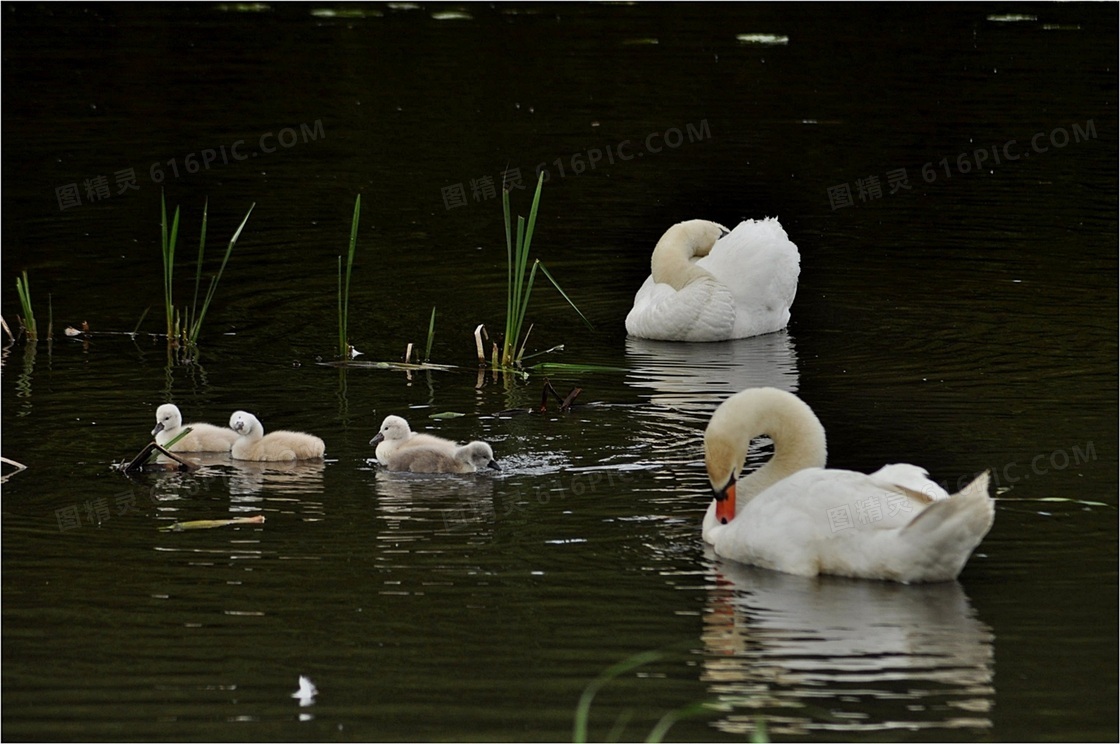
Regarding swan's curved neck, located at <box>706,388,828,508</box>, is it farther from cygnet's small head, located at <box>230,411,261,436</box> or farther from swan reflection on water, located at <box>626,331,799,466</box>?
cygnet's small head, located at <box>230,411,261,436</box>

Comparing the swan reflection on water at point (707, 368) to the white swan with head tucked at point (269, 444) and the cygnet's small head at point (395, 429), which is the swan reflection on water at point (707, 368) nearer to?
the cygnet's small head at point (395, 429)

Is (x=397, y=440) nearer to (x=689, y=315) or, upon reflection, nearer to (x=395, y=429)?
(x=395, y=429)

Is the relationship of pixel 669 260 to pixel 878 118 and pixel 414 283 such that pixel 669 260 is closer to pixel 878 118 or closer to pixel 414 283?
pixel 414 283

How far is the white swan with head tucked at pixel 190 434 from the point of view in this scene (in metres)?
10.8

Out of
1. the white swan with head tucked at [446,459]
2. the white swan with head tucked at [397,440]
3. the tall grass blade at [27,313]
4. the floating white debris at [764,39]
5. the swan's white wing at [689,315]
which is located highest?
the floating white debris at [764,39]

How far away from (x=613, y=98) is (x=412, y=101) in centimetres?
290

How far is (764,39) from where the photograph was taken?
34.2 meters

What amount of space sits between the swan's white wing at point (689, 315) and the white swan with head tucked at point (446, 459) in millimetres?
4261

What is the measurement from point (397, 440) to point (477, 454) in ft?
1.75

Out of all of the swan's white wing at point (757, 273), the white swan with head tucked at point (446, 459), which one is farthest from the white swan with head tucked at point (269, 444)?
the swan's white wing at point (757, 273)

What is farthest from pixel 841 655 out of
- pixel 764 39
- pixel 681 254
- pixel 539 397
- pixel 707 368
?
pixel 764 39

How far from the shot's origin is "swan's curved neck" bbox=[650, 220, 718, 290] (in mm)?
14648

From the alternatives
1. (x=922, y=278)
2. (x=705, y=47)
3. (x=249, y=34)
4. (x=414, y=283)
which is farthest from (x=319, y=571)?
(x=249, y=34)

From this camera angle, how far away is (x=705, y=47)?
108 feet
